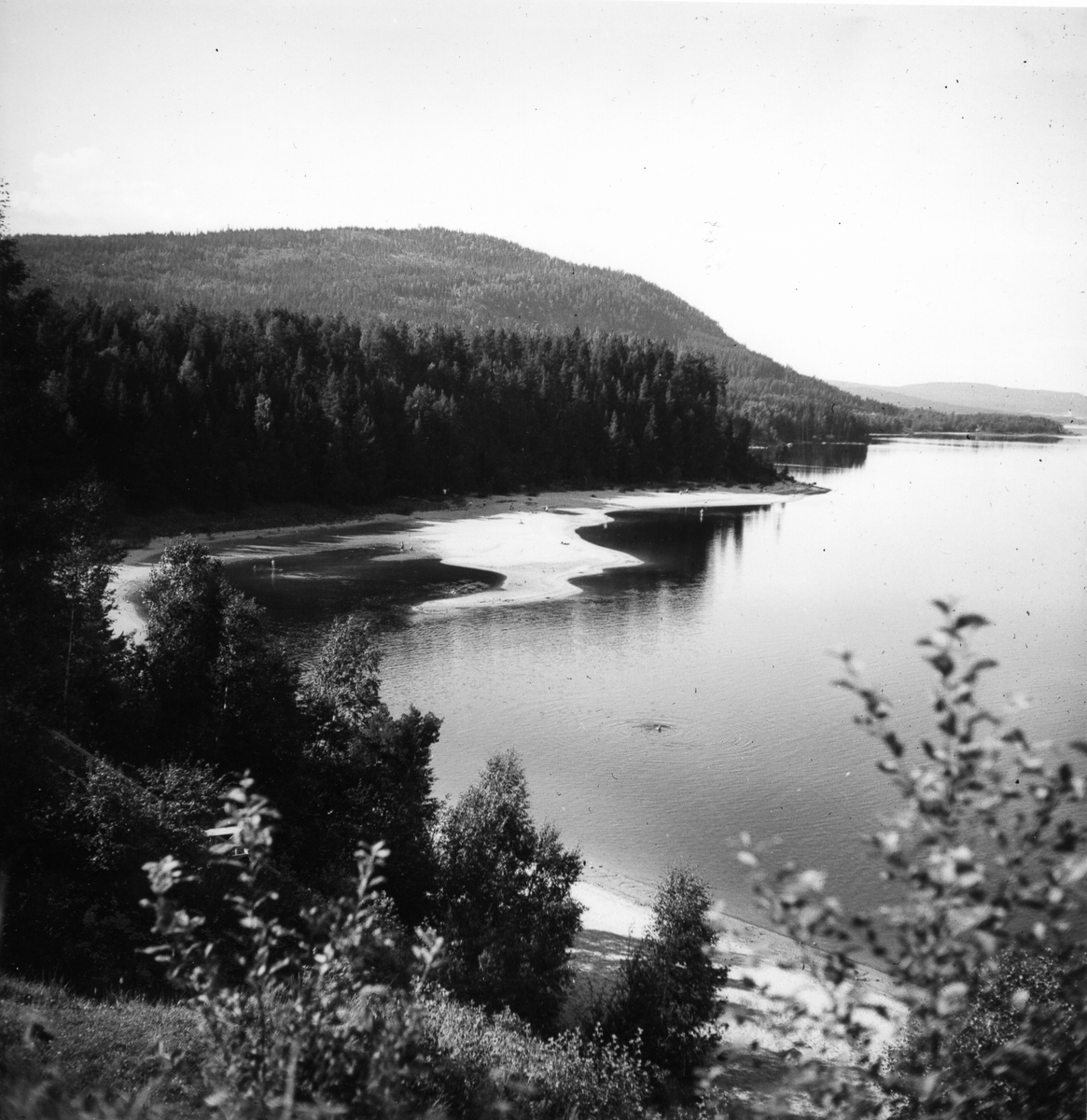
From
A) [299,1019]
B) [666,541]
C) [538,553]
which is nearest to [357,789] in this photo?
[299,1019]

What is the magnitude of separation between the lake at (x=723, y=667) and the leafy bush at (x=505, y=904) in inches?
147

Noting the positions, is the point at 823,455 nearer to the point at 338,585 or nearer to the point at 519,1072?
the point at 338,585

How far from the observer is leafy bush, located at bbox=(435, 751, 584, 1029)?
13.5 metres

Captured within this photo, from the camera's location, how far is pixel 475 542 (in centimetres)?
6244

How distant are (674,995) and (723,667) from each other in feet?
73.3

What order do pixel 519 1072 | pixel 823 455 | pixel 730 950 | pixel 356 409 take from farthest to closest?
1. pixel 823 455
2. pixel 356 409
3. pixel 730 950
4. pixel 519 1072

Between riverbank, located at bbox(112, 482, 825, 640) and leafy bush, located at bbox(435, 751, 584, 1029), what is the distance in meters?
24.9

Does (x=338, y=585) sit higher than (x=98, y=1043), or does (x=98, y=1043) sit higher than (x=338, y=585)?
(x=98, y=1043)

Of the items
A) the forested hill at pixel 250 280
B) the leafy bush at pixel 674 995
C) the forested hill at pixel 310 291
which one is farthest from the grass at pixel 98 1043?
the forested hill at pixel 310 291

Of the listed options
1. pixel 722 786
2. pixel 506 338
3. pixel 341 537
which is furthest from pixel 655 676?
pixel 506 338

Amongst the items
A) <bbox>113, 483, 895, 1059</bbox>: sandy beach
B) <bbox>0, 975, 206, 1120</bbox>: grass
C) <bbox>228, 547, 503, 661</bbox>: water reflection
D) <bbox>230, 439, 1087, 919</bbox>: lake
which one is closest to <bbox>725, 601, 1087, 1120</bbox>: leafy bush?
<bbox>0, 975, 206, 1120</bbox>: grass

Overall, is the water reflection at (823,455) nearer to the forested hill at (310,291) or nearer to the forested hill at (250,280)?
the forested hill at (310,291)

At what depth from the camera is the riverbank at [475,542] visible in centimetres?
4656

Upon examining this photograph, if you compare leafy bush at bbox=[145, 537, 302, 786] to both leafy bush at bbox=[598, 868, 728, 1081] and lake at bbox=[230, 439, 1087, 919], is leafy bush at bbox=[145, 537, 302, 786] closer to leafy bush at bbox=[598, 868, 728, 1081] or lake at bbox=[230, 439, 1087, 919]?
lake at bbox=[230, 439, 1087, 919]
